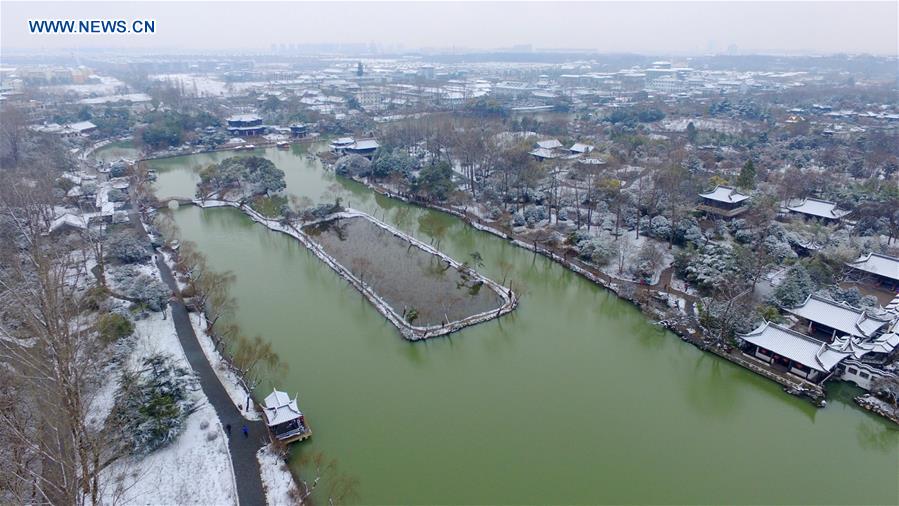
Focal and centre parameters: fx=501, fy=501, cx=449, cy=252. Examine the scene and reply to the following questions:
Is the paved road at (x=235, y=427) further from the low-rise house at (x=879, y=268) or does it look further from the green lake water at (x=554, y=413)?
the low-rise house at (x=879, y=268)

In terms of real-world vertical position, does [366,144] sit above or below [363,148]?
above

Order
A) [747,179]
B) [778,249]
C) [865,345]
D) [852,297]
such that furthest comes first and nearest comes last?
1. [747,179]
2. [778,249]
3. [852,297]
4. [865,345]

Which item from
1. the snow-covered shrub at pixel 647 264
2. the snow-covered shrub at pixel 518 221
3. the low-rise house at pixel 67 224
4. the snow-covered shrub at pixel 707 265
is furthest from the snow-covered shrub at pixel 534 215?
the low-rise house at pixel 67 224

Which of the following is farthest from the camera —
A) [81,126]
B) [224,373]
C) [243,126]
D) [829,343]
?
[243,126]

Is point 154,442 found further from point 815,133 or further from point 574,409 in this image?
point 815,133

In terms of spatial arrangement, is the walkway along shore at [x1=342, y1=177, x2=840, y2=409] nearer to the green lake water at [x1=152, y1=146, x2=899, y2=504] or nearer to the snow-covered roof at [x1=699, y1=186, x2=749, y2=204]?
the green lake water at [x1=152, y1=146, x2=899, y2=504]

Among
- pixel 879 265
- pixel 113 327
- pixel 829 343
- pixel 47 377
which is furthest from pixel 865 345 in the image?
pixel 113 327

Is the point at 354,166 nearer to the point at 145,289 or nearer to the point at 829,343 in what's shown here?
the point at 145,289
